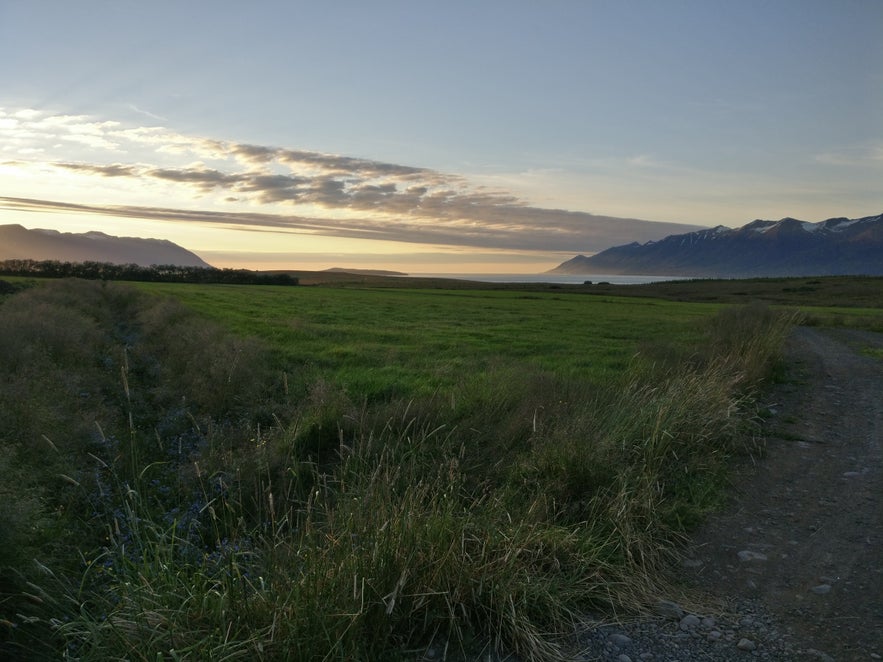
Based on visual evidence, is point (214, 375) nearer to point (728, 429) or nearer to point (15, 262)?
point (728, 429)

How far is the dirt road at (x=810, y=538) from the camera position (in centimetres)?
490

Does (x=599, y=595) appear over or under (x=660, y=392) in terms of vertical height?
under

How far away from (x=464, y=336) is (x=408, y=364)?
8432 millimetres

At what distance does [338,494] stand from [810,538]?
Result: 200 inches

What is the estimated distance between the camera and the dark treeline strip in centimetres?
7969

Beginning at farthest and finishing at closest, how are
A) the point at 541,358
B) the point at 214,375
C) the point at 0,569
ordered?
the point at 541,358 < the point at 214,375 < the point at 0,569

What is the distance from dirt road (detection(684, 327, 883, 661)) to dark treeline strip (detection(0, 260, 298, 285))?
77.8m

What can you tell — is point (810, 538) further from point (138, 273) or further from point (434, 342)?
point (138, 273)

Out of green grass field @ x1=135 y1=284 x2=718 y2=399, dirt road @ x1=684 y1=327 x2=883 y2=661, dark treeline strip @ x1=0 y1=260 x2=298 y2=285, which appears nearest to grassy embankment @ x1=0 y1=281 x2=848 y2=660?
green grass field @ x1=135 y1=284 x2=718 y2=399

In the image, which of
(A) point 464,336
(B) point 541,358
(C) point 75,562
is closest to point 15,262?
(A) point 464,336

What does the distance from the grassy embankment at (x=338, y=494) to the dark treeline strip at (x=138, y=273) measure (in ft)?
224

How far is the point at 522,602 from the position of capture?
4.91 m

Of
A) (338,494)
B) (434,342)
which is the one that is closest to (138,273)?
(434,342)

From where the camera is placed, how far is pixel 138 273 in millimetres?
86125
